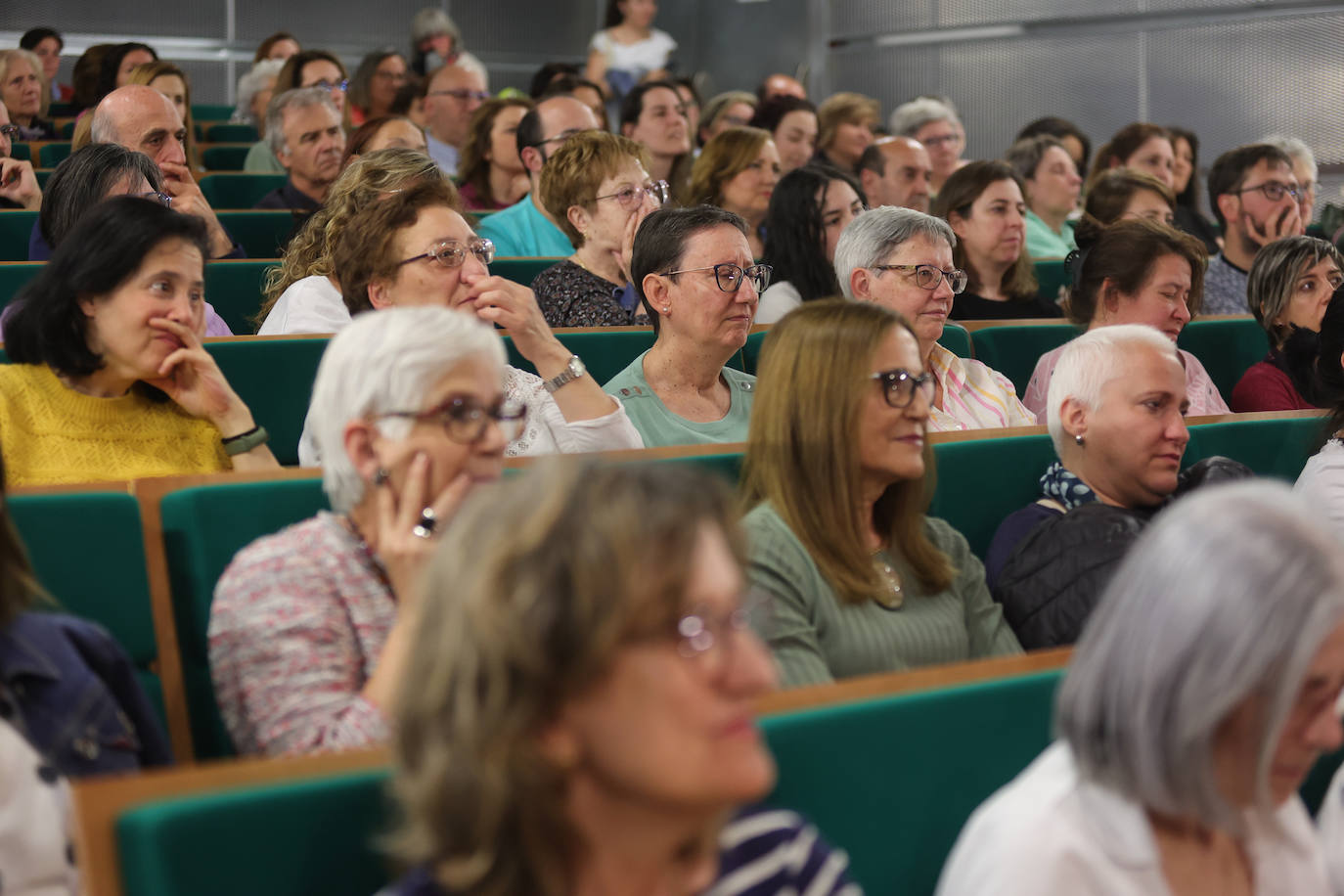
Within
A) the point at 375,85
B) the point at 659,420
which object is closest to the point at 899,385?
the point at 659,420

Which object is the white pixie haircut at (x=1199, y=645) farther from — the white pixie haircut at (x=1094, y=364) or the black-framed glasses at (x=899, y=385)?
the white pixie haircut at (x=1094, y=364)

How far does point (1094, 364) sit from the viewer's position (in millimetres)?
Result: 2021

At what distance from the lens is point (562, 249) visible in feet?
12.3

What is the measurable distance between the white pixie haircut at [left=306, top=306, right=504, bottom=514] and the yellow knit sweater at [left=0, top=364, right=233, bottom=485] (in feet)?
2.01

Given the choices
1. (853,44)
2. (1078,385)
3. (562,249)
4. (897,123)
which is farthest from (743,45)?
(1078,385)

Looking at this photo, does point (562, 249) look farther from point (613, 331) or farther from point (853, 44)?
point (853, 44)

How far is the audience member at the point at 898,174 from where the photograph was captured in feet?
14.4

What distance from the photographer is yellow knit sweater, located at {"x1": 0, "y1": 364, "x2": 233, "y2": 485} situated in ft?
6.09

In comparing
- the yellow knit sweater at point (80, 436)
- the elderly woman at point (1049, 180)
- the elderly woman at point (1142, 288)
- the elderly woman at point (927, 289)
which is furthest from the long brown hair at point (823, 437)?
the elderly woman at point (1049, 180)

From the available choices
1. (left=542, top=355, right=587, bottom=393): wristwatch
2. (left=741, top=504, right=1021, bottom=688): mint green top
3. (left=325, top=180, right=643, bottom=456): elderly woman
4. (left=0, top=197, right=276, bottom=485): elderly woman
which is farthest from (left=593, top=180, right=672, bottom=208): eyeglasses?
(left=741, top=504, right=1021, bottom=688): mint green top

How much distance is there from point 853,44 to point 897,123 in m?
2.16

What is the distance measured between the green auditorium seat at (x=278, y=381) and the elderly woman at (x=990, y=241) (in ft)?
6.03

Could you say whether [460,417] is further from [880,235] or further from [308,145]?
[308,145]

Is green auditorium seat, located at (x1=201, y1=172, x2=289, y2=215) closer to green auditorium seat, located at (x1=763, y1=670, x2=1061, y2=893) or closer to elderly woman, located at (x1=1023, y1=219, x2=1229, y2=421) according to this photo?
A: elderly woman, located at (x1=1023, y1=219, x2=1229, y2=421)
